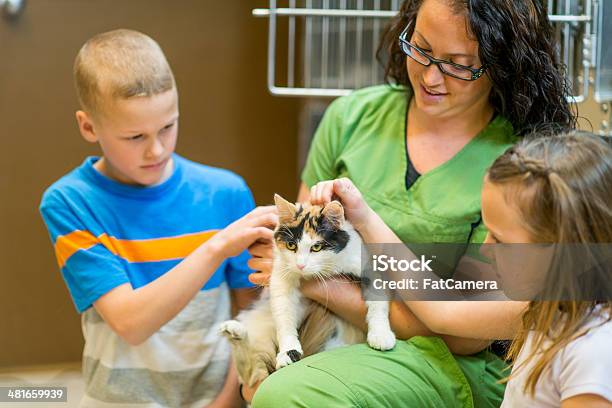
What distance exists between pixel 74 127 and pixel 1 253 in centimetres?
27

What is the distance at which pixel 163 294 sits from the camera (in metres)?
1.08

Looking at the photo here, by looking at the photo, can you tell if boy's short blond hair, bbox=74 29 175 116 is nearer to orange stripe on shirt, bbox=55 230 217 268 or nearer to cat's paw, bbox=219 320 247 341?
orange stripe on shirt, bbox=55 230 217 268

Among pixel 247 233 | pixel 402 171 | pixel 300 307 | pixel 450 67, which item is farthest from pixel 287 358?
pixel 450 67

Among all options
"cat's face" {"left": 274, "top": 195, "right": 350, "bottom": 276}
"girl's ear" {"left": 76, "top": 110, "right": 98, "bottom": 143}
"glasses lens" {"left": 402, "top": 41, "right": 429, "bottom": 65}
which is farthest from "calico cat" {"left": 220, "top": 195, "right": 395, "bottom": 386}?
"girl's ear" {"left": 76, "top": 110, "right": 98, "bottom": 143}

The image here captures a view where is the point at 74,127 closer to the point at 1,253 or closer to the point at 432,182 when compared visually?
the point at 1,253

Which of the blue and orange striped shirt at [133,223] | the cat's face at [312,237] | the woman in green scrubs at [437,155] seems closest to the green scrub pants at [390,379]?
the woman in green scrubs at [437,155]

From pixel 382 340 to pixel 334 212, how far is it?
17 centimetres

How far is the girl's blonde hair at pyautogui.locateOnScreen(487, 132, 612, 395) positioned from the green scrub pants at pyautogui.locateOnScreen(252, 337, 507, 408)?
6.7 inches

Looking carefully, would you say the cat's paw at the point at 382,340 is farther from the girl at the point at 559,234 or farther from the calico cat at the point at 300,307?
the girl at the point at 559,234

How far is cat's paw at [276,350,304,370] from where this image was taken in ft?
3.05

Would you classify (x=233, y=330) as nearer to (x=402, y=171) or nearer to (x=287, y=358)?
(x=287, y=358)

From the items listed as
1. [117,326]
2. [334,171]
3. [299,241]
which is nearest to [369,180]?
[334,171]

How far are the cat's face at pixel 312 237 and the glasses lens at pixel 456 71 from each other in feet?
0.78

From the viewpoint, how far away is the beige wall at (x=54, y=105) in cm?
136
